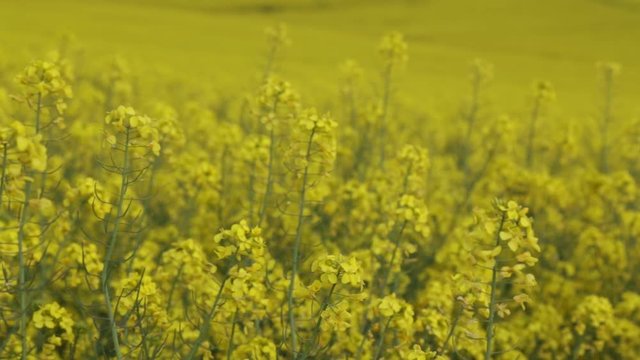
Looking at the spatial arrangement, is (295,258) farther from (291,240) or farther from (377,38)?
(377,38)

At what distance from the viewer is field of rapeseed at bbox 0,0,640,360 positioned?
9.18 ft

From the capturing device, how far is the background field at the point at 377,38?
18.3 m

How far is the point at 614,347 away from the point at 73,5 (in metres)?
31.0

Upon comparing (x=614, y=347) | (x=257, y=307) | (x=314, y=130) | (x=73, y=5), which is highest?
(x=73, y=5)

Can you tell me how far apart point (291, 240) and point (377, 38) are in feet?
90.4

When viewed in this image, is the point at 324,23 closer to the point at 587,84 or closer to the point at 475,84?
the point at 587,84

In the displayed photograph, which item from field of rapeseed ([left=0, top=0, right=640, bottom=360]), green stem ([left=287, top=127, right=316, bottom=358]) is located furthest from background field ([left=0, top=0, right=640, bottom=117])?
green stem ([left=287, top=127, right=316, bottom=358])

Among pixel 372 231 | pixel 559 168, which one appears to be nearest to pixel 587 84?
pixel 559 168

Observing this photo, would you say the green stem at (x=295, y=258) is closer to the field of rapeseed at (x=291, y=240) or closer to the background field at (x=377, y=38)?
the field of rapeseed at (x=291, y=240)

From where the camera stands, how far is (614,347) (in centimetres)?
459

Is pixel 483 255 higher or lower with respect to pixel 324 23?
lower

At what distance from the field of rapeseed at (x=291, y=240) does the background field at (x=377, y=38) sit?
6.67 m

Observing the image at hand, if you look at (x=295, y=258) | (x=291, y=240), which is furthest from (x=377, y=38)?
(x=295, y=258)

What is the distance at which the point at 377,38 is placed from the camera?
32000 mm
